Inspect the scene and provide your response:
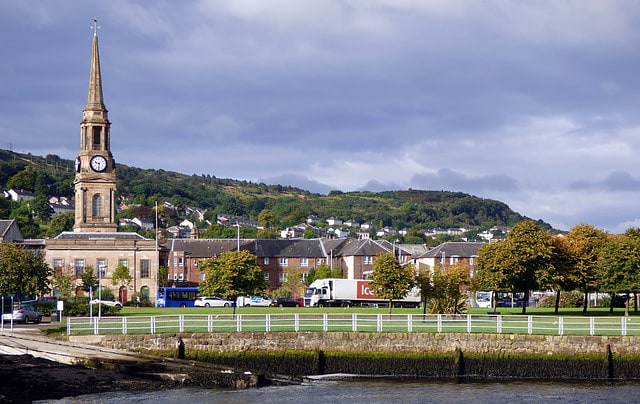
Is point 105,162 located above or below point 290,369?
above

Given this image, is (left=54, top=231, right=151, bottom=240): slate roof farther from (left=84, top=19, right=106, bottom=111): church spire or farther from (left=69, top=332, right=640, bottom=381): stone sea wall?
(left=69, top=332, right=640, bottom=381): stone sea wall

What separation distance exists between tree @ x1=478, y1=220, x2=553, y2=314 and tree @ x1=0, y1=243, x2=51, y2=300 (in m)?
34.1

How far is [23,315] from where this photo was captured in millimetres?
64812

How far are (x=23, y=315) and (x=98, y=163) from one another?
56024mm

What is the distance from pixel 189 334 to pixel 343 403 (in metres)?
13.1

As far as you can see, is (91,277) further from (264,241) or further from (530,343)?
(530,343)

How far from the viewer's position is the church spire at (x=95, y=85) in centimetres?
11844

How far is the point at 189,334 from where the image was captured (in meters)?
54.6

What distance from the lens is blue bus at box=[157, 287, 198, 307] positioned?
10616 cm

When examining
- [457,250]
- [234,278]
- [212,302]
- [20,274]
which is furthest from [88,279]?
[457,250]

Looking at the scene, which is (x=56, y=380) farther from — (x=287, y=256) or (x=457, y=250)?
(x=457, y=250)

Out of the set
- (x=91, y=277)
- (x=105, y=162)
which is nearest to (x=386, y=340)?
(x=91, y=277)

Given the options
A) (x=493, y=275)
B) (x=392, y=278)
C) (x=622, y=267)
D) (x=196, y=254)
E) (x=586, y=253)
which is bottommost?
(x=392, y=278)

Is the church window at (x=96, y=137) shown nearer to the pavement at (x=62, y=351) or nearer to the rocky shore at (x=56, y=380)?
the pavement at (x=62, y=351)
